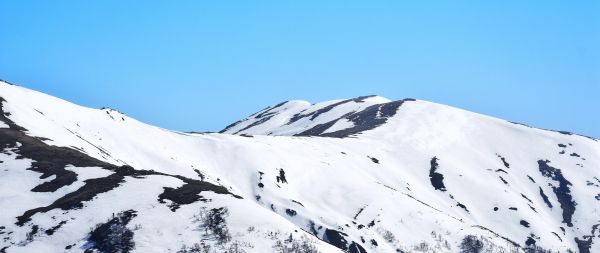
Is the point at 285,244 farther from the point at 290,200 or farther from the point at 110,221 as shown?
the point at 290,200

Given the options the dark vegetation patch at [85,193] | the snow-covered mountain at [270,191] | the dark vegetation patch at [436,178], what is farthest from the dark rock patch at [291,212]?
the dark vegetation patch at [436,178]

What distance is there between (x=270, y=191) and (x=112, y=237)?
63.7m

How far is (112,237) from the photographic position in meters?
56.7

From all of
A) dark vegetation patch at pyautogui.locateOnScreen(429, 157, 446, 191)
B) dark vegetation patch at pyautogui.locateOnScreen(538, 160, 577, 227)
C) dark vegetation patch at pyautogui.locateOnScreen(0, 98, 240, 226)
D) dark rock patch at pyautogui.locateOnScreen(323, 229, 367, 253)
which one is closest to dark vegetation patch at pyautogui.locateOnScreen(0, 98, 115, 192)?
dark vegetation patch at pyautogui.locateOnScreen(0, 98, 240, 226)

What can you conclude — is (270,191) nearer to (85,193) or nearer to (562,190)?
(85,193)

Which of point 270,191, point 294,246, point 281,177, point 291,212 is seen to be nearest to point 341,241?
point 291,212

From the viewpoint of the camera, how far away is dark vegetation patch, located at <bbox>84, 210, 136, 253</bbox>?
181 feet

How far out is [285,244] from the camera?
56.8m

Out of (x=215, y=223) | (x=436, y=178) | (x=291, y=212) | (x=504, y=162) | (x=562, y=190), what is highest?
(x=215, y=223)

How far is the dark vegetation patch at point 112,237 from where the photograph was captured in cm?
5525

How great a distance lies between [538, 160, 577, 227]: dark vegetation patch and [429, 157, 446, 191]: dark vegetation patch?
32.4m

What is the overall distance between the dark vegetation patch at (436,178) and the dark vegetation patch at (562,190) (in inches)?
1278

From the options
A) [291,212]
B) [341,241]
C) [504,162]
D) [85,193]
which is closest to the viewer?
[85,193]

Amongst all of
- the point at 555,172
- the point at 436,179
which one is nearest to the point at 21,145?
the point at 436,179
